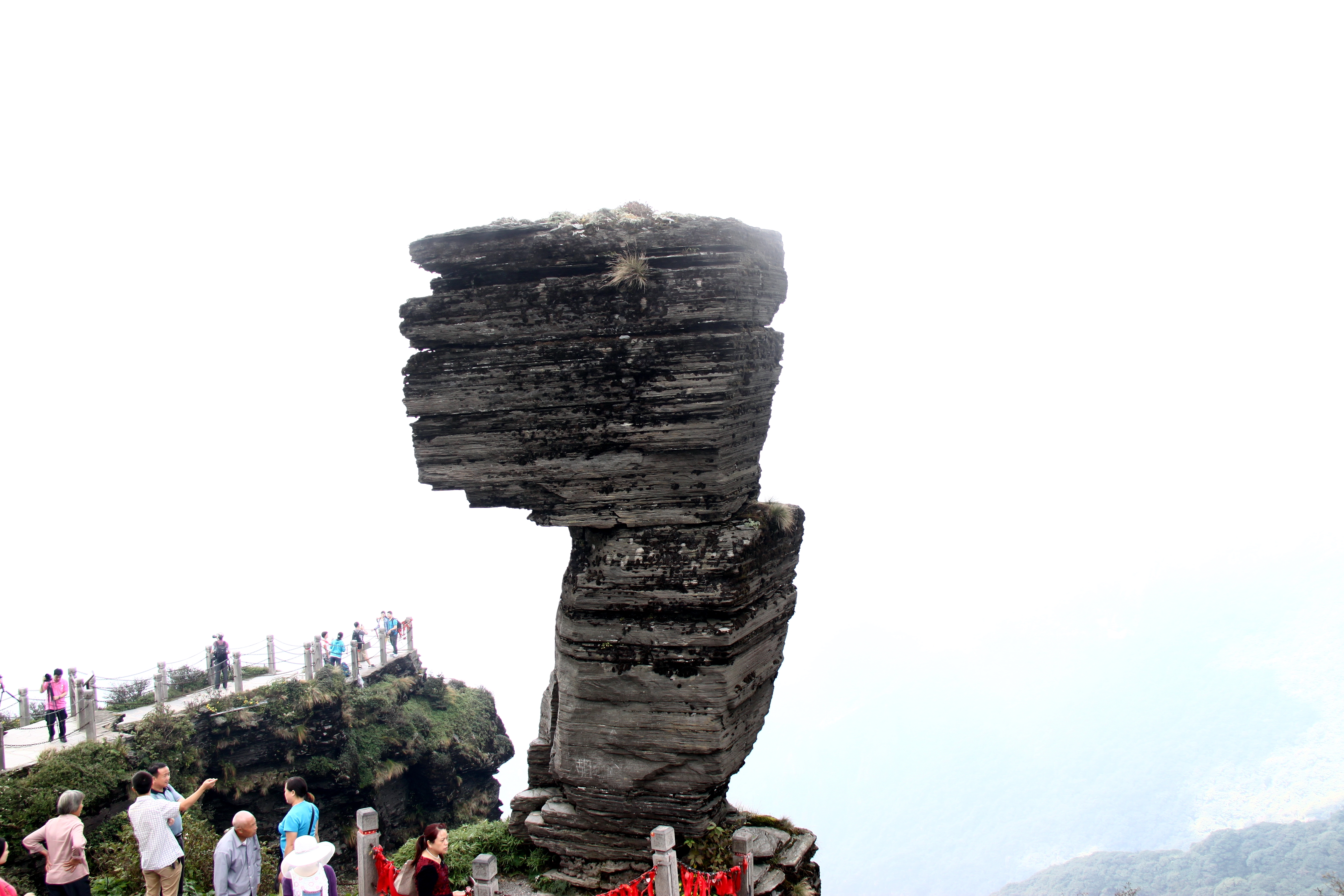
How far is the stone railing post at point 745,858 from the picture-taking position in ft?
37.9

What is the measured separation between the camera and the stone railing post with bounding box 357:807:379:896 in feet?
35.1

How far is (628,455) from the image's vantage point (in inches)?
464

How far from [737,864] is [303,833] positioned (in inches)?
224

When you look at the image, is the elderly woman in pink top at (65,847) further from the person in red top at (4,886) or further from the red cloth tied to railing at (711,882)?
the red cloth tied to railing at (711,882)

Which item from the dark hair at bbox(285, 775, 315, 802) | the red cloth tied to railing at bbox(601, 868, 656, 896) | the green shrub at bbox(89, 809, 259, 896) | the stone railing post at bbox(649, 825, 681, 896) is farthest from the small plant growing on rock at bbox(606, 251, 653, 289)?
the green shrub at bbox(89, 809, 259, 896)

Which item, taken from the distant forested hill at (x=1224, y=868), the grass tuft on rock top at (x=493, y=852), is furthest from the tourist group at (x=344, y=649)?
the distant forested hill at (x=1224, y=868)

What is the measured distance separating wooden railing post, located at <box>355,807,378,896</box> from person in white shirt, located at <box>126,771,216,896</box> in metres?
1.91

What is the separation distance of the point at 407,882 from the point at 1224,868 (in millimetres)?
71138

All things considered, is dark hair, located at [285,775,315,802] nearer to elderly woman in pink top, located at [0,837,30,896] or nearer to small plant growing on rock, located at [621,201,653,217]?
elderly woman in pink top, located at [0,837,30,896]

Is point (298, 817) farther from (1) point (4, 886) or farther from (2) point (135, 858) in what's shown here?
(2) point (135, 858)

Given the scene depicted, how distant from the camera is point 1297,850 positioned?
61.2m

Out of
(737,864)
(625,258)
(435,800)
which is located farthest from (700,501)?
(435,800)

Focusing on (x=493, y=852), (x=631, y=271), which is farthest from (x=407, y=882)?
(x=631, y=271)

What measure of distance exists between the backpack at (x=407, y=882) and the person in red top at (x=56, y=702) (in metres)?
17.1
